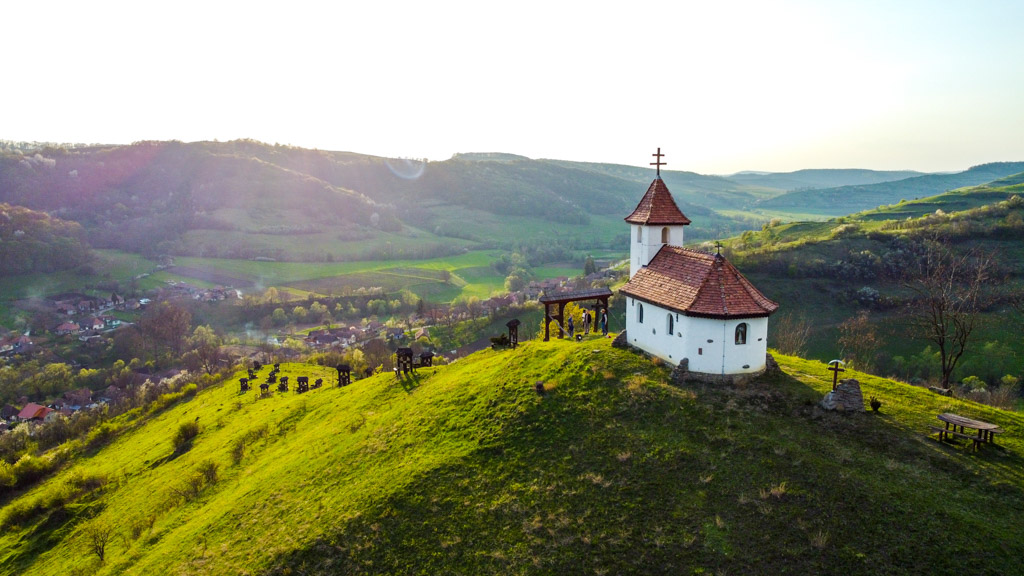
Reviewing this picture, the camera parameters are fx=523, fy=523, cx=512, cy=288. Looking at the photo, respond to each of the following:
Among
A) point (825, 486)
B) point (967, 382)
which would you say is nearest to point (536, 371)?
point (825, 486)

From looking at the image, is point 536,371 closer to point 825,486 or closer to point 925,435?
point 825,486

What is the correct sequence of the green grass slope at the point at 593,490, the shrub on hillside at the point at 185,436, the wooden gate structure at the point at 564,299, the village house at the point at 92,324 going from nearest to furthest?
the green grass slope at the point at 593,490
the wooden gate structure at the point at 564,299
the shrub on hillside at the point at 185,436
the village house at the point at 92,324

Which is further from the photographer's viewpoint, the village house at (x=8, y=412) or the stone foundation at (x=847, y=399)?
the village house at (x=8, y=412)

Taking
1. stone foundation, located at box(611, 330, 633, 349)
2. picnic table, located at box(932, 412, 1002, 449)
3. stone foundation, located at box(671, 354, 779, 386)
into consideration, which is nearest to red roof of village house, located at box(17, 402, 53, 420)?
stone foundation, located at box(611, 330, 633, 349)

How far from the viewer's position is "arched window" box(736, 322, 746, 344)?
90.9ft

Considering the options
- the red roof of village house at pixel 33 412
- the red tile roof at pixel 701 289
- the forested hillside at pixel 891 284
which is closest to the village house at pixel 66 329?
the red roof of village house at pixel 33 412

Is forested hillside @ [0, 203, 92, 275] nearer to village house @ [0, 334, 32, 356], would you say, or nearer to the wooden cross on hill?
village house @ [0, 334, 32, 356]

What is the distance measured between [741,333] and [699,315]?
8.99 feet

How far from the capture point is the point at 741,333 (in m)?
27.9

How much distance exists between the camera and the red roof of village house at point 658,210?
35.4 metres

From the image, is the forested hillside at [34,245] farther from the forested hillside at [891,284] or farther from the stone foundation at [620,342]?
the forested hillside at [891,284]

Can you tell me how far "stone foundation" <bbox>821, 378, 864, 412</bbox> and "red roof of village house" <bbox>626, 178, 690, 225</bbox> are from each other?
14.3 meters

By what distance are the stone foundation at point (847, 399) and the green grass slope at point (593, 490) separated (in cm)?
61

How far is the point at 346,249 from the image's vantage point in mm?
184750
